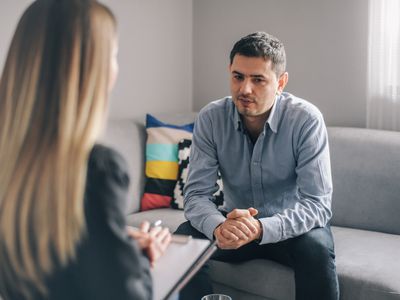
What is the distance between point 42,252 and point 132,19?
2.19 m

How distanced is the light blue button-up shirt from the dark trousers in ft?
0.18

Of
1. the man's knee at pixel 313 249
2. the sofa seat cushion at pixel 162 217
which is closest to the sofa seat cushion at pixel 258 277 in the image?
the man's knee at pixel 313 249

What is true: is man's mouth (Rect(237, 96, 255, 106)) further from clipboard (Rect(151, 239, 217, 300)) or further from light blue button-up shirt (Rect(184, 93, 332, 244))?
clipboard (Rect(151, 239, 217, 300))

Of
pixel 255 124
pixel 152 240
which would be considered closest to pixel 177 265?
pixel 152 240

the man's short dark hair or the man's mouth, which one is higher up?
the man's short dark hair

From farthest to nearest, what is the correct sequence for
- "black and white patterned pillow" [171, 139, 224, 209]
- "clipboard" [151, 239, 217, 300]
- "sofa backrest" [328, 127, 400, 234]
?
"black and white patterned pillow" [171, 139, 224, 209]
"sofa backrest" [328, 127, 400, 234]
"clipboard" [151, 239, 217, 300]

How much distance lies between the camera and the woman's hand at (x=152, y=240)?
99 cm

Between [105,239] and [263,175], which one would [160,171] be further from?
[105,239]

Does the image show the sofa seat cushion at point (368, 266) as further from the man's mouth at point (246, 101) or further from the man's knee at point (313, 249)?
the man's mouth at point (246, 101)

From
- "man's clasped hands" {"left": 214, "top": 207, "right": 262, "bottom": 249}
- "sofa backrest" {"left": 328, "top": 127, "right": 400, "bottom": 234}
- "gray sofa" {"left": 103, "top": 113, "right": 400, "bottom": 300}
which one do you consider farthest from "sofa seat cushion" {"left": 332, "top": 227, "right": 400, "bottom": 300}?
"man's clasped hands" {"left": 214, "top": 207, "right": 262, "bottom": 249}

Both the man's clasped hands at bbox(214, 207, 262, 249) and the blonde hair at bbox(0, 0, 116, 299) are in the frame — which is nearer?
the blonde hair at bbox(0, 0, 116, 299)

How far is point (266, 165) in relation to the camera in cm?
204

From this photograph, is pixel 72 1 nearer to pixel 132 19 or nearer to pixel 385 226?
pixel 385 226

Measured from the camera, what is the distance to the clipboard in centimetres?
93
